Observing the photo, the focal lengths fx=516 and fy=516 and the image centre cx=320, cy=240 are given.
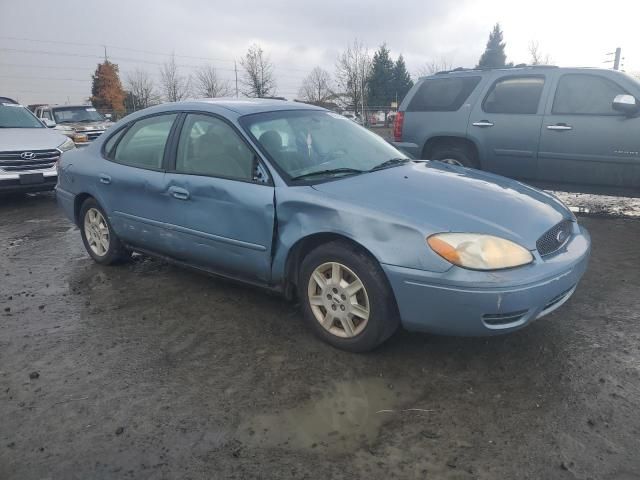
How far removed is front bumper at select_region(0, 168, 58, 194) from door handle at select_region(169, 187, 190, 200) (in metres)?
5.56

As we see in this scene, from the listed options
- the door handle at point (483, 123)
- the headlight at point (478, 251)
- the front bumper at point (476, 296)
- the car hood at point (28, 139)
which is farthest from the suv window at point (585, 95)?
the car hood at point (28, 139)

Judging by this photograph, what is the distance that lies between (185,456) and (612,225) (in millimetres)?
5731

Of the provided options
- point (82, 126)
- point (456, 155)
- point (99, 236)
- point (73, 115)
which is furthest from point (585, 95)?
point (73, 115)

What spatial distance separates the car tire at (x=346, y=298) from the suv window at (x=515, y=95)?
175 inches

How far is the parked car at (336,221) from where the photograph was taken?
9.20ft

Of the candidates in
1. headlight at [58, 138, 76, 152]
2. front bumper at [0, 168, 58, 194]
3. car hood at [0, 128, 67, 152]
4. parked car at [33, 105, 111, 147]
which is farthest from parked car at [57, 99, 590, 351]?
parked car at [33, 105, 111, 147]

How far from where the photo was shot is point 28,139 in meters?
8.81

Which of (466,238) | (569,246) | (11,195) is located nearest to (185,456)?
(466,238)

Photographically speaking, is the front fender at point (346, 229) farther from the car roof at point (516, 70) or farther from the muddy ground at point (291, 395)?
the car roof at point (516, 70)

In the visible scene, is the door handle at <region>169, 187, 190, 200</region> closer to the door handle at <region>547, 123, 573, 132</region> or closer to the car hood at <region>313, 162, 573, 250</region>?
the car hood at <region>313, 162, 573, 250</region>

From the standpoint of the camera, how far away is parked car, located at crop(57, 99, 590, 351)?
2805mm

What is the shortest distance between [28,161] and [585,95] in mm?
8226

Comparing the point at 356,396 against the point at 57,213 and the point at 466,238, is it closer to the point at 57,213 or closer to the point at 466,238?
the point at 466,238

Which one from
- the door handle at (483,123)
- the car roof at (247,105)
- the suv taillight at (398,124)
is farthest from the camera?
the suv taillight at (398,124)
